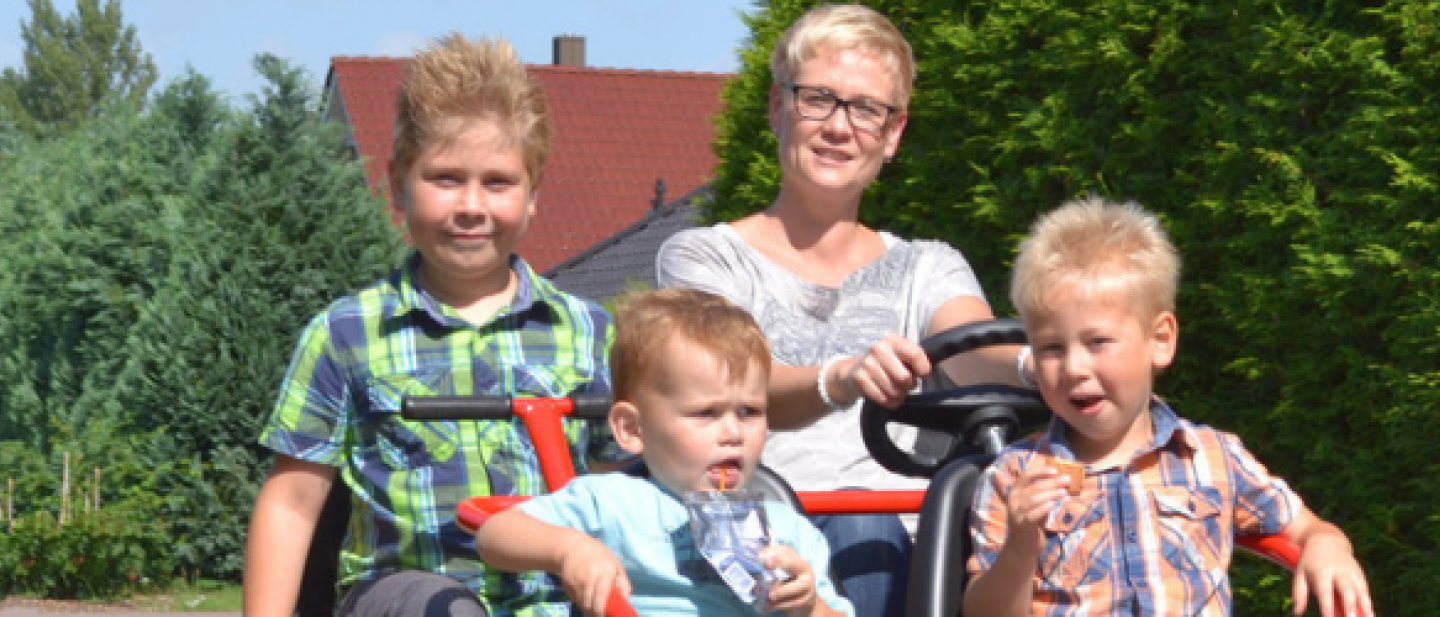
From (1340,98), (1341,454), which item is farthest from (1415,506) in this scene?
(1340,98)

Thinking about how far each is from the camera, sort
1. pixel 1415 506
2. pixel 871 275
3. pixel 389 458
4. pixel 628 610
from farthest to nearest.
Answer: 1. pixel 1415 506
2. pixel 871 275
3. pixel 389 458
4. pixel 628 610

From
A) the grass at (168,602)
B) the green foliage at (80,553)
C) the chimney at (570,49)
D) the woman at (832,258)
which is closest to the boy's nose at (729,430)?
the woman at (832,258)

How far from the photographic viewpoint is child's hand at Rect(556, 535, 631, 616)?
9.11 ft

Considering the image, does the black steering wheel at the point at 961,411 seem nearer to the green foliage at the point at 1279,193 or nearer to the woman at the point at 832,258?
the woman at the point at 832,258

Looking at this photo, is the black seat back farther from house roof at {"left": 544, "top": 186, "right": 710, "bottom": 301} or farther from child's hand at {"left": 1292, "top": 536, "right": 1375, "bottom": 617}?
house roof at {"left": 544, "top": 186, "right": 710, "bottom": 301}

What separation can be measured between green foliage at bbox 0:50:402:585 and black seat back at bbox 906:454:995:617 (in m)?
9.12

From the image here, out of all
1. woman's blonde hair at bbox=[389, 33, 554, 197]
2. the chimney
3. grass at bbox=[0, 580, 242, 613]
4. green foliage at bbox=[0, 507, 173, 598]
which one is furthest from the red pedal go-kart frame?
the chimney

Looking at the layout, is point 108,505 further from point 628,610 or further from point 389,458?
point 628,610

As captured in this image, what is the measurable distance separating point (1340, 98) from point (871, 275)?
2618mm

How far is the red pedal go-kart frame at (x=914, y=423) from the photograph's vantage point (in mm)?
3207

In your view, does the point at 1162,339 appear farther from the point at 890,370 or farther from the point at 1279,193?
the point at 1279,193

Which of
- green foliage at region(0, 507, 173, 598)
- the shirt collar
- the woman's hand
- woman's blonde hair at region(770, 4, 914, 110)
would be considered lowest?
green foliage at region(0, 507, 173, 598)

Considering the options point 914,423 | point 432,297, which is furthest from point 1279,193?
point 432,297

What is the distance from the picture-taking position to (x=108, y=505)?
40.4 feet
